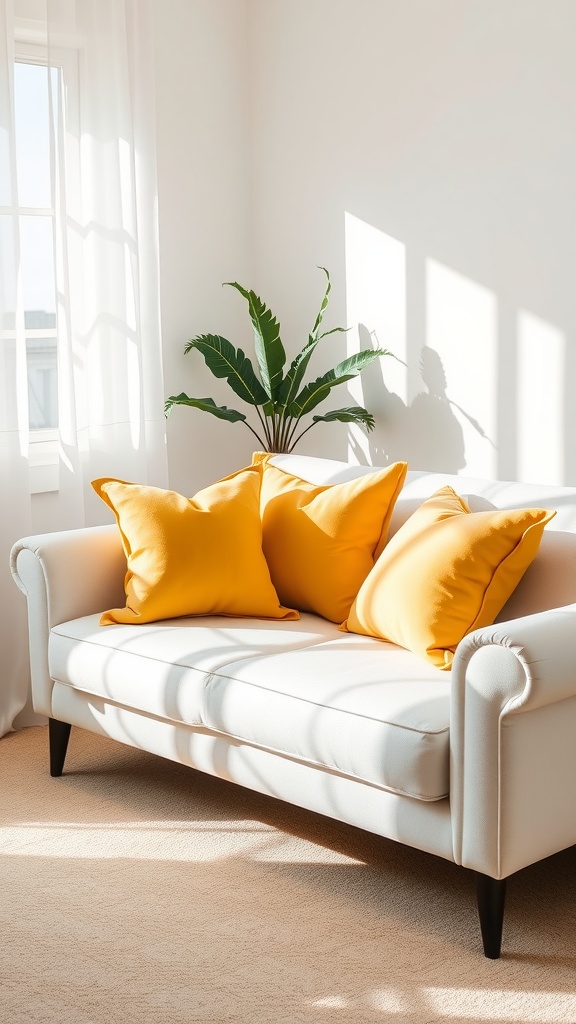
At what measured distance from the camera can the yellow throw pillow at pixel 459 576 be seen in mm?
2588

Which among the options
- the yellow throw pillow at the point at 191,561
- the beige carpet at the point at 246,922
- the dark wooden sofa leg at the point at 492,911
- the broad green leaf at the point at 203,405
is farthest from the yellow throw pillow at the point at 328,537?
the dark wooden sofa leg at the point at 492,911

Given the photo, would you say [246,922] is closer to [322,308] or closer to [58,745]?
[58,745]

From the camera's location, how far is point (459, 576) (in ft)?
8.51

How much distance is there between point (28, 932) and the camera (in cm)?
236

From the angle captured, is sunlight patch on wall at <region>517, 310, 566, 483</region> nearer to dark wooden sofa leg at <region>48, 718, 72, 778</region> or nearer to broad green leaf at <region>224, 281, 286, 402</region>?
broad green leaf at <region>224, 281, 286, 402</region>

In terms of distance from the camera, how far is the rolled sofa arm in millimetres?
2094

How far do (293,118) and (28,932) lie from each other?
3106 millimetres

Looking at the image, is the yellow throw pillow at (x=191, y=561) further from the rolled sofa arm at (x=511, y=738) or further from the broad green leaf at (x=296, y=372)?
the rolled sofa arm at (x=511, y=738)

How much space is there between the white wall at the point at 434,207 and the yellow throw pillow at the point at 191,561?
3.22ft

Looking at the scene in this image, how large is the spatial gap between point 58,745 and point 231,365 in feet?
4.95

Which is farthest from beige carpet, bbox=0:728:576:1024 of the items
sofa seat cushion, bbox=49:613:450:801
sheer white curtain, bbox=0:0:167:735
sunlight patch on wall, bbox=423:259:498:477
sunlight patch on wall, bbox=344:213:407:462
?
sunlight patch on wall, bbox=344:213:407:462

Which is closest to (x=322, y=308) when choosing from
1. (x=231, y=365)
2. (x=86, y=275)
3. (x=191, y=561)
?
(x=231, y=365)

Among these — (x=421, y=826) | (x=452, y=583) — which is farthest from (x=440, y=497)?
(x=421, y=826)

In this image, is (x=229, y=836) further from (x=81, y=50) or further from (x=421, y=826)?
(x=81, y=50)
